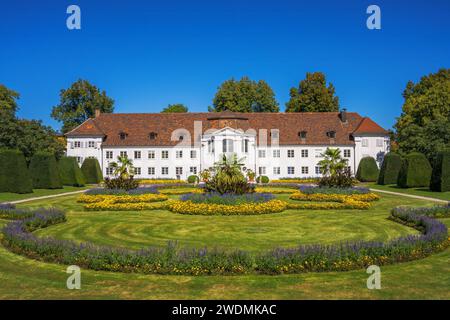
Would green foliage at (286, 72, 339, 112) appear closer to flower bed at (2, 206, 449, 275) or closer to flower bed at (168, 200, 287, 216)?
flower bed at (168, 200, 287, 216)

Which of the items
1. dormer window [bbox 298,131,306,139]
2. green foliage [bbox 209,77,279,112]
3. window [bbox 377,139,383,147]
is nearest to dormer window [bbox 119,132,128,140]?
green foliage [bbox 209,77,279,112]

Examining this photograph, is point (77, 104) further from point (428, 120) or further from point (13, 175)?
point (428, 120)

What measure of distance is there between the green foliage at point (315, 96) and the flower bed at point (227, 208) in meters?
48.6

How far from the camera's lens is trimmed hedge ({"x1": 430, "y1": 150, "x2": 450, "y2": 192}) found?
34.0 metres

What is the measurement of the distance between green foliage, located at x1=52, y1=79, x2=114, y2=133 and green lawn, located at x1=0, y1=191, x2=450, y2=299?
59.2 m

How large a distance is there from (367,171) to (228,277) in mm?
45771

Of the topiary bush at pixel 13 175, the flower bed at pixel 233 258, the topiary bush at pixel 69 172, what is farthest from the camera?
the topiary bush at pixel 69 172

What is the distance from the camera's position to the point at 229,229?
1784cm

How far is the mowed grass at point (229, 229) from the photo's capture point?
50.4 feet

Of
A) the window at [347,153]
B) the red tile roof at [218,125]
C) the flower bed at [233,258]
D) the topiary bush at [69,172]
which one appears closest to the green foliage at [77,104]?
the red tile roof at [218,125]

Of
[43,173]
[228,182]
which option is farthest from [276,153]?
[228,182]

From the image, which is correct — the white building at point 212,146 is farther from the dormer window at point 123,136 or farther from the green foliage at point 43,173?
the green foliage at point 43,173
